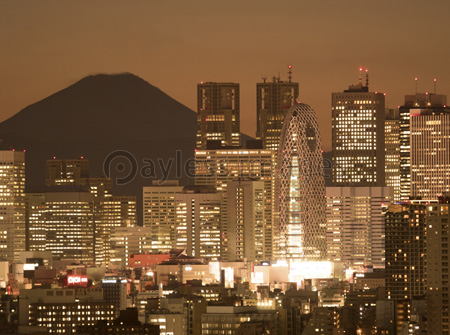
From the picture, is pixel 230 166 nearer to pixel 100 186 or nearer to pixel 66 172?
pixel 100 186

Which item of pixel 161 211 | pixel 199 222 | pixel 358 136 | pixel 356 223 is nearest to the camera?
pixel 356 223

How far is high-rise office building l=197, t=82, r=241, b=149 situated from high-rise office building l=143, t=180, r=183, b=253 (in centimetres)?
664

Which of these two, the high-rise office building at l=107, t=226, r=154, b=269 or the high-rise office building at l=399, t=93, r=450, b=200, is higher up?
the high-rise office building at l=399, t=93, r=450, b=200

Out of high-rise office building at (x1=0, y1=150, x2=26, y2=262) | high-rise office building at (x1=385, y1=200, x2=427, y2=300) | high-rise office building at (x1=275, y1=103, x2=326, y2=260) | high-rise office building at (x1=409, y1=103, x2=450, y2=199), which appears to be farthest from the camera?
high-rise office building at (x1=0, y1=150, x2=26, y2=262)

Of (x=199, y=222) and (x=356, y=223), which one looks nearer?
(x=356, y=223)

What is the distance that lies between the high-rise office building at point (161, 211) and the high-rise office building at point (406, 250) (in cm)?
6134

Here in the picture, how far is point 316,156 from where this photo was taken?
13225 cm

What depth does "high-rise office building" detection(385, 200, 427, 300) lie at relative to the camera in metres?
99.1

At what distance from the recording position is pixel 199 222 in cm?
16025

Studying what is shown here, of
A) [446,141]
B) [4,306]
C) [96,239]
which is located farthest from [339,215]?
[4,306]

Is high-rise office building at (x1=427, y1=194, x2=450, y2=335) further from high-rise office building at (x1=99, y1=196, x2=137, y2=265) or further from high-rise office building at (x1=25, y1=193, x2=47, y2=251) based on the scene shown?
high-rise office building at (x1=25, y1=193, x2=47, y2=251)

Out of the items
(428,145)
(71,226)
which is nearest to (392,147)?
(428,145)

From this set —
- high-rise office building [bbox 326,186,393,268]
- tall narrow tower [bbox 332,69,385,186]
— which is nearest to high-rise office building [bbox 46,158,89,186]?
tall narrow tower [bbox 332,69,385,186]

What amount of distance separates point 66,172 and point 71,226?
18.2m
